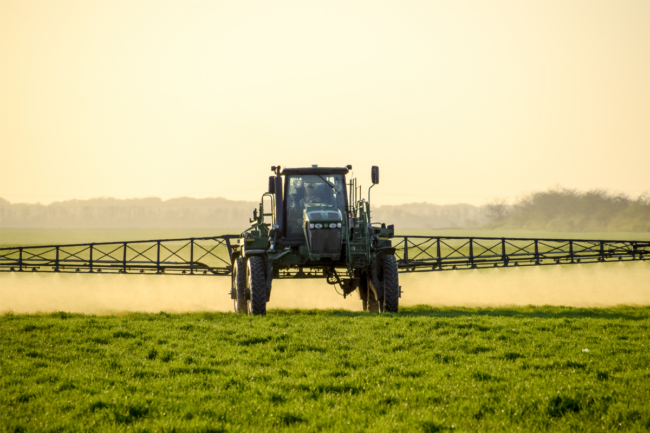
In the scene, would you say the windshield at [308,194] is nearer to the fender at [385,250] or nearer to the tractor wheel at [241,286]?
the fender at [385,250]

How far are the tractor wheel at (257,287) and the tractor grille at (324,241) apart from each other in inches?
63.4

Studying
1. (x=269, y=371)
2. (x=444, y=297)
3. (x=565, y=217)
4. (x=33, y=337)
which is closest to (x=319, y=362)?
(x=269, y=371)

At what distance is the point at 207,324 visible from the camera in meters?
13.2

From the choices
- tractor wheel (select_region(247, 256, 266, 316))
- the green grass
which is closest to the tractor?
tractor wheel (select_region(247, 256, 266, 316))

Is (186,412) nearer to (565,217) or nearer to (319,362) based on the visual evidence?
(319,362)

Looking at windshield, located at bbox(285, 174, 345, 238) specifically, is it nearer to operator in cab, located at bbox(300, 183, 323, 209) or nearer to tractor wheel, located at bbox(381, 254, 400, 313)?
operator in cab, located at bbox(300, 183, 323, 209)

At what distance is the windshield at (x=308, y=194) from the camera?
648 inches

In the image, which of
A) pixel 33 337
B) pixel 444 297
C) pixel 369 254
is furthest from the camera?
pixel 444 297

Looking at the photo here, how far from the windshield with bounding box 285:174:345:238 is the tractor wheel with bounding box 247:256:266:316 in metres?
1.51

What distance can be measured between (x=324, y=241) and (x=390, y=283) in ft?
8.10

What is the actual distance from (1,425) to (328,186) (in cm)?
1132

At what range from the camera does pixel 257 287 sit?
1545 centimetres

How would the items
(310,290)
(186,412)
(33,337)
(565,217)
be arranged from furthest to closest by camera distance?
(565,217), (310,290), (33,337), (186,412)

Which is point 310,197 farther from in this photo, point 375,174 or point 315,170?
point 375,174
